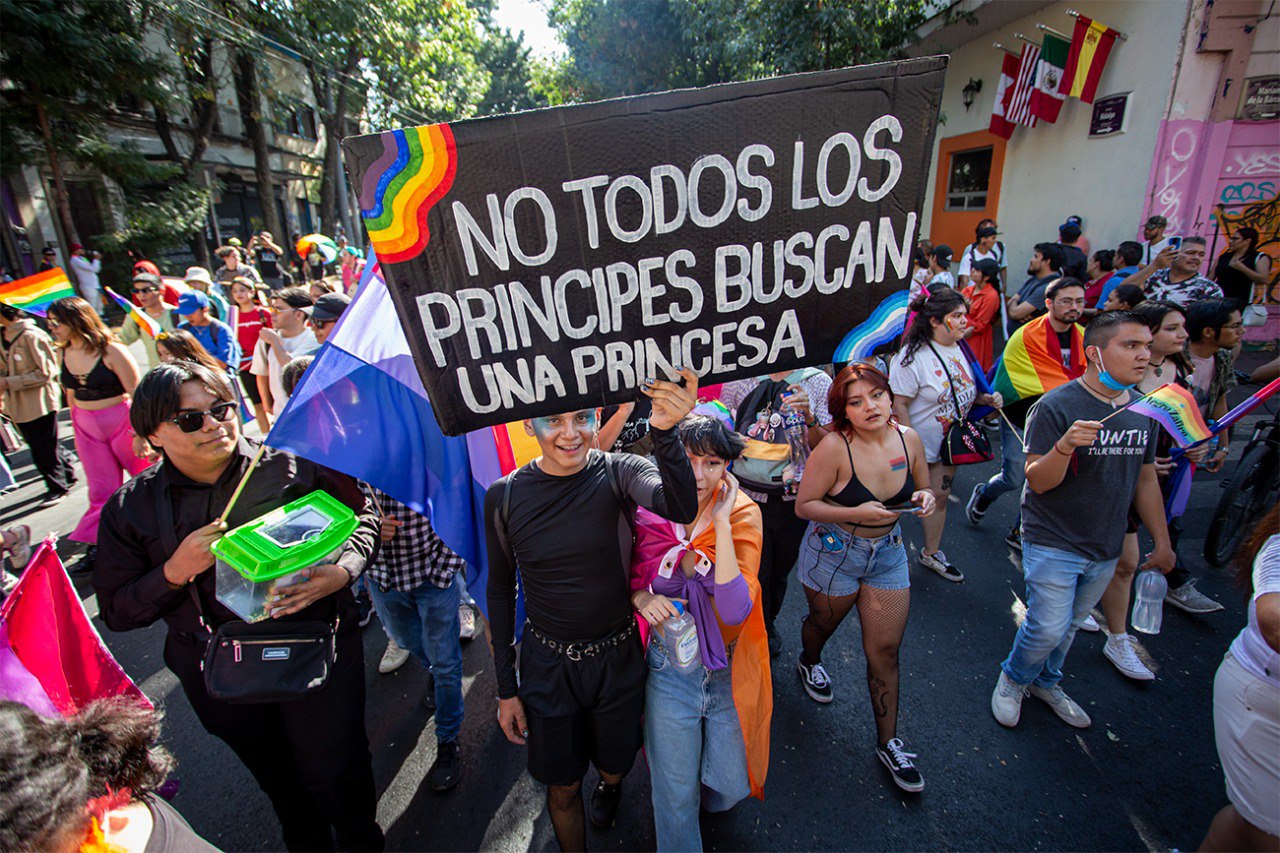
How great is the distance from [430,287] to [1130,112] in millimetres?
11213

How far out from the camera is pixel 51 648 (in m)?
1.82

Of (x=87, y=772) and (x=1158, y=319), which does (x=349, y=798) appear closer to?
(x=87, y=772)

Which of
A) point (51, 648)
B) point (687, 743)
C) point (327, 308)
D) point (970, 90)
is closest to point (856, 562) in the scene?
point (687, 743)

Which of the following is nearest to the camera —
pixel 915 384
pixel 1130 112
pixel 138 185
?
pixel 915 384

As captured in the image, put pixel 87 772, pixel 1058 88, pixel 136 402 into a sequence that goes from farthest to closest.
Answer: pixel 1058 88
pixel 136 402
pixel 87 772

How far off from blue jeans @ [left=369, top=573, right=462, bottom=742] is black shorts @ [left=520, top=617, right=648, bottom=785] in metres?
0.86

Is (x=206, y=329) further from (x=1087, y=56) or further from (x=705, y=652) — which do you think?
(x=1087, y=56)

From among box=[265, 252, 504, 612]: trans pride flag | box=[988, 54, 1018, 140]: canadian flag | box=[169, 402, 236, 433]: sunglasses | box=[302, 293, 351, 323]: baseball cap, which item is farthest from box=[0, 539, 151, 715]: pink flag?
box=[988, 54, 1018, 140]: canadian flag

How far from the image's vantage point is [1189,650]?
3533 mm

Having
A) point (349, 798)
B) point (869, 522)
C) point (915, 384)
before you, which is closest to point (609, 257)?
point (869, 522)

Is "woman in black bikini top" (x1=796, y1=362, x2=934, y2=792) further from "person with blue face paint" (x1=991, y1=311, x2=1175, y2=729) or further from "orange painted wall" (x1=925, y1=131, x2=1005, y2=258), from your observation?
"orange painted wall" (x1=925, y1=131, x2=1005, y2=258)

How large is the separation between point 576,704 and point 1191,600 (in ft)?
13.2

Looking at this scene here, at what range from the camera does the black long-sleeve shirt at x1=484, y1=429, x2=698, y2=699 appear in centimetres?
204

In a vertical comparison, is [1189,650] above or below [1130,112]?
below
